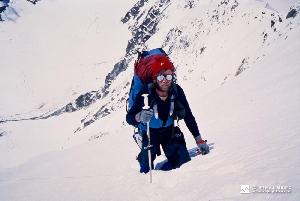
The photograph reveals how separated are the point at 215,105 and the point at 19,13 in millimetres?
121265

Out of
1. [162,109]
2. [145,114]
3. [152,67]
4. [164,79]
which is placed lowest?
[145,114]

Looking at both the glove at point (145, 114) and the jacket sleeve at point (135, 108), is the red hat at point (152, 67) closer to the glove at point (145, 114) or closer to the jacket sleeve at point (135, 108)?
the jacket sleeve at point (135, 108)

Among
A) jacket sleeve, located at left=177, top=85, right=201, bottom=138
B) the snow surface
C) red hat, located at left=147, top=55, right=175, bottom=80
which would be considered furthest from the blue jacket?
the snow surface

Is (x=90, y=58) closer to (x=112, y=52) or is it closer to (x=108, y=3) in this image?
(x=112, y=52)

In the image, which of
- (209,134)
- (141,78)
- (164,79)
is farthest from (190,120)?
(209,134)

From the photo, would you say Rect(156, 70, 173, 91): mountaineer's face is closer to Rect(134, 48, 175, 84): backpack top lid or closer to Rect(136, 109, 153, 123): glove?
Rect(134, 48, 175, 84): backpack top lid

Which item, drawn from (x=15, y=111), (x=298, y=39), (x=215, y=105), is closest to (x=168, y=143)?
(x=215, y=105)

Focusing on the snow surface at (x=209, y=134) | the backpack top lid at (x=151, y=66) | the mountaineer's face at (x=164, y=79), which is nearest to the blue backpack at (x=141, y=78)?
the backpack top lid at (x=151, y=66)

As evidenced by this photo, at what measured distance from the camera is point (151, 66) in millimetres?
6180

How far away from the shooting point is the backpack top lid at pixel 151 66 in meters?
6.14

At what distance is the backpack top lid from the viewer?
6145mm

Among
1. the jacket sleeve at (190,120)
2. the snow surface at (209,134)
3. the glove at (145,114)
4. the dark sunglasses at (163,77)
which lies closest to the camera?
the snow surface at (209,134)

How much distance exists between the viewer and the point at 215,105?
42.1 ft

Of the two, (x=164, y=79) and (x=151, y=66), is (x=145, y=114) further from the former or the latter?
(x=151, y=66)
